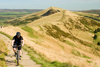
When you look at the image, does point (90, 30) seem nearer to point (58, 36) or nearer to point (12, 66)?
point (58, 36)

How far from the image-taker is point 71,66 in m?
9.71

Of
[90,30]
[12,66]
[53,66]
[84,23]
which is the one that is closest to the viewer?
[12,66]

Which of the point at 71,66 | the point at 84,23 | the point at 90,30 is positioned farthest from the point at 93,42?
the point at 71,66

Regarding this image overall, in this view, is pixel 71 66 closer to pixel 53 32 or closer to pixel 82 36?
pixel 53 32

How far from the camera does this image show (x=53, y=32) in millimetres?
73312

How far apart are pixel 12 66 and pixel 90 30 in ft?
302

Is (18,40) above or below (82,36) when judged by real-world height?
above

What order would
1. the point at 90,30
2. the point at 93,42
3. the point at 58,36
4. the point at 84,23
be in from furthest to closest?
1. the point at 84,23
2. the point at 90,30
3. the point at 93,42
4. the point at 58,36

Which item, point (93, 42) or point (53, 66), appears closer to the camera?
point (53, 66)

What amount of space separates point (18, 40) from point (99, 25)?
10759 centimetres

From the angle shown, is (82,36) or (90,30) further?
(90,30)

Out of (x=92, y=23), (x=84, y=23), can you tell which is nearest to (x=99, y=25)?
(x=92, y=23)

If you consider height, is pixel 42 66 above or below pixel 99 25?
above

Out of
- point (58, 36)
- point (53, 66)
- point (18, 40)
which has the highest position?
point (18, 40)
